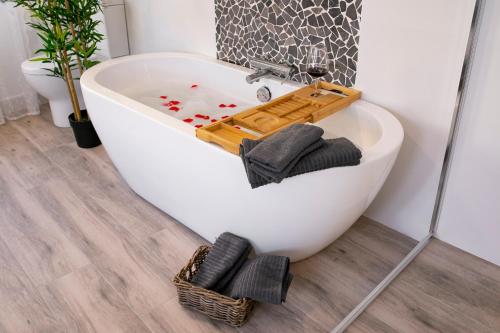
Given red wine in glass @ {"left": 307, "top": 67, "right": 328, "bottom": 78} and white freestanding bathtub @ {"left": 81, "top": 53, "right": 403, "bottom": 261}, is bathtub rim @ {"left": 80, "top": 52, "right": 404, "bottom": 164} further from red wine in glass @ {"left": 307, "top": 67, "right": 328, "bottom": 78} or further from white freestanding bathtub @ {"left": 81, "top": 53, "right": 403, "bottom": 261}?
red wine in glass @ {"left": 307, "top": 67, "right": 328, "bottom": 78}

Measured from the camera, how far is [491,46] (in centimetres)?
191

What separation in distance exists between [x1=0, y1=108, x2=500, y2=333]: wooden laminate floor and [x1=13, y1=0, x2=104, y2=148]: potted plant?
1.98 feet

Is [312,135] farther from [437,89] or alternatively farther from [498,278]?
[498,278]

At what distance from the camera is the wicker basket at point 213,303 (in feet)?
6.02

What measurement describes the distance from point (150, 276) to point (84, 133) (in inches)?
60.7

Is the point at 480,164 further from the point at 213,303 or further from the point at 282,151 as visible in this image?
the point at 213,303

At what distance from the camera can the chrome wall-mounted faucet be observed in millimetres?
2639

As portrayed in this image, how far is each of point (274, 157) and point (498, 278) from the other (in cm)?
126

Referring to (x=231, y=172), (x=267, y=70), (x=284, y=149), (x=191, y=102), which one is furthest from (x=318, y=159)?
(x=191, y=102)

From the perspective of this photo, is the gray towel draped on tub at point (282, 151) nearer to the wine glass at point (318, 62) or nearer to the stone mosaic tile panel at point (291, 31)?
the wine glass at point (318, 62)

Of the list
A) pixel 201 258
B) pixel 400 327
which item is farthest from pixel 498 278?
pixel 201 258

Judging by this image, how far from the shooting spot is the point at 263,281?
1874mm

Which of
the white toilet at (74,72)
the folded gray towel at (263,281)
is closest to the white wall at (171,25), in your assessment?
the white toilet at (74,72)

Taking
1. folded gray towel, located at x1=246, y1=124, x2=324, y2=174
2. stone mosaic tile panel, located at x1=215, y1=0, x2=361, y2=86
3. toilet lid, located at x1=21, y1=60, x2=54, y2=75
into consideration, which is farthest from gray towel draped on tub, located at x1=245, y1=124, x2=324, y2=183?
toilet lid, located at x1=21, y1=60, x2=54, y2=75
